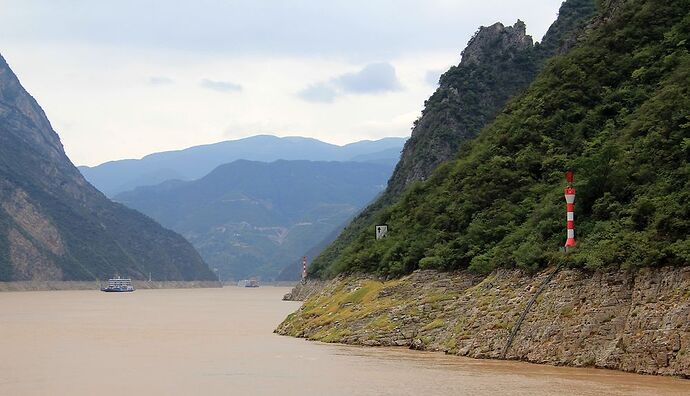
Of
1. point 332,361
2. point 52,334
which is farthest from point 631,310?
point 52,334

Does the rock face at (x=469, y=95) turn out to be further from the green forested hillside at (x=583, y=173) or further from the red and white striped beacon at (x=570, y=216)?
the red and white striped beacon at (x=570, y=216)

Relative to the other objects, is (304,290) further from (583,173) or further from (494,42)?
(583,173)

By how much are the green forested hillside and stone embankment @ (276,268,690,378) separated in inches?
46.7

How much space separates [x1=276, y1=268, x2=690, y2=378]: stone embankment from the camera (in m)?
42.2

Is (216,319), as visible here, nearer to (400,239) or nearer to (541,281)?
(400,239)

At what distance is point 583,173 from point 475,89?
9617cm

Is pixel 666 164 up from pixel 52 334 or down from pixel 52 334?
up

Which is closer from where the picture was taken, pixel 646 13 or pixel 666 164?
pixel 666 164

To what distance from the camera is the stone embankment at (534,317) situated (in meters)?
42.2

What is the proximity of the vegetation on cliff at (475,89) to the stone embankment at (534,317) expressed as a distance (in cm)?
7717

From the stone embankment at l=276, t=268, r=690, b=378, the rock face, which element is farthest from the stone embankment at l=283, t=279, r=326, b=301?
the stone embankment at l=276, t=268, r=690, b=378

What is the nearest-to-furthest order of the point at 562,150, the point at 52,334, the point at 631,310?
the point at 631,310 → the point at 562,150 → the point at 52,334

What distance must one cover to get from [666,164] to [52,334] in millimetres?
49202

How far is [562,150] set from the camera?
214 ft
